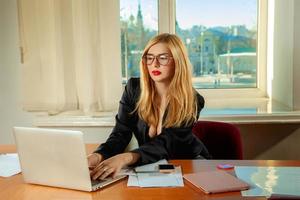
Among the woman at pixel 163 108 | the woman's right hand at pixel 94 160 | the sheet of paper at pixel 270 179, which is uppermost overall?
the woman at pixel 163 108

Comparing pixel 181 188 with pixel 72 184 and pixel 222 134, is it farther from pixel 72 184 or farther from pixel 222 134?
pixel 222 134

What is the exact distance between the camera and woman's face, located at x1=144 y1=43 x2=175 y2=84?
1805 mm

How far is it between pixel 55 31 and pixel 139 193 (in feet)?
4.98

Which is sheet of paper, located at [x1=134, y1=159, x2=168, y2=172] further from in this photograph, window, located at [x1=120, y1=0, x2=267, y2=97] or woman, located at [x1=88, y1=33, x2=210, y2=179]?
window, located at [x1=120, y1=0, x2=267, y2=97]

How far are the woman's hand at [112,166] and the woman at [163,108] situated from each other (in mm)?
186

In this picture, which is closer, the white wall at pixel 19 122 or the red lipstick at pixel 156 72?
the red lipstick at pixel 156 72

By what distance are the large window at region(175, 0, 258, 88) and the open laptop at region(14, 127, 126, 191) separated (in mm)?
1638

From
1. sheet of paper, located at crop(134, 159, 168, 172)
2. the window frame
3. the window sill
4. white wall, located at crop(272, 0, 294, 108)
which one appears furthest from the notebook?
the window frame

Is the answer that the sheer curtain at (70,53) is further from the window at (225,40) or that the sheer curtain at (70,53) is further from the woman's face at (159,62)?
the woman's face at (159,62)

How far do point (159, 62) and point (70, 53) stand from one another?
0.90 metres

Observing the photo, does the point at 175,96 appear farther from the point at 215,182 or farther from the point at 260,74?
the point at 260,74

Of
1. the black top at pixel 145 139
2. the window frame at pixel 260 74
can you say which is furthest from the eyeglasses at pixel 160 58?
the window frame at pixel 260 74

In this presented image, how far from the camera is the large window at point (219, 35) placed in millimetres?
2809

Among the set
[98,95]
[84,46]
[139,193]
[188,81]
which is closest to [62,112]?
[98,95]
